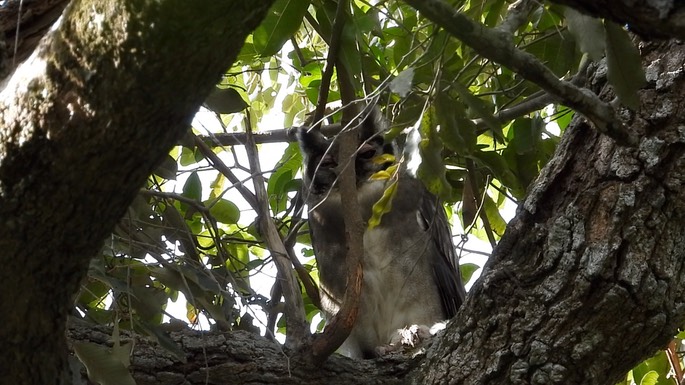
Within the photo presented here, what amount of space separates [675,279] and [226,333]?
117 centimetres

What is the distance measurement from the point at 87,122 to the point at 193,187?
207 centimetres

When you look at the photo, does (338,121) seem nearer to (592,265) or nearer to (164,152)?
(592,265)

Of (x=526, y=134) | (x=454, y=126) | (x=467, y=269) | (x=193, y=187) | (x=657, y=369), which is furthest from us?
(x=467, y=269)

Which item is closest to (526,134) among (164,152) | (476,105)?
(476,105)

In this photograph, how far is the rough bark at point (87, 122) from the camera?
131 centimetres

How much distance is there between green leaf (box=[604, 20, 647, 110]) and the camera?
1.80 meters

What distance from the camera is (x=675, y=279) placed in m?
2.24

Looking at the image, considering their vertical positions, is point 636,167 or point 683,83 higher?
point 683,83

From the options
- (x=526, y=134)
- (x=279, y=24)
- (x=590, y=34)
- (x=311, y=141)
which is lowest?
(x=590, y=34)

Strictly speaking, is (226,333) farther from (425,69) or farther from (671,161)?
(671,161)

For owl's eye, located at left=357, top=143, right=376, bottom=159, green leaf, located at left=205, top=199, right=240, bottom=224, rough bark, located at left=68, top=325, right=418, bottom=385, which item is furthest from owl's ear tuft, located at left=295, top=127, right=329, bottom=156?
rough bark, located at left=68, top=325, right=418, bottom=385

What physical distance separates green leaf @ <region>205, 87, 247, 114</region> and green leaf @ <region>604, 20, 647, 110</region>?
1224 mm

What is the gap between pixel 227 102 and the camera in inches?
110

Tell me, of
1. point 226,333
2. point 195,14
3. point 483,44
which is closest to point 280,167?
point 226,333
